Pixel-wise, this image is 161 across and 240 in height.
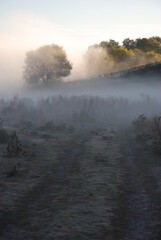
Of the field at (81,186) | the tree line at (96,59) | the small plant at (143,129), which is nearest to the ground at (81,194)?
the field at (81,186)

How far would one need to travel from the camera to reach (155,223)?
8.95m

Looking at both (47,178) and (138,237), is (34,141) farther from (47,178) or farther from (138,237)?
(138,237)

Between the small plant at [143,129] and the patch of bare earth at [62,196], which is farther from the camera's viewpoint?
the small plant at [143,129]

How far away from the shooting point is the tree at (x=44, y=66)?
307 ft

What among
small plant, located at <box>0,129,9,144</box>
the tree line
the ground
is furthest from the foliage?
the tree line

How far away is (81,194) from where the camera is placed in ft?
36.9

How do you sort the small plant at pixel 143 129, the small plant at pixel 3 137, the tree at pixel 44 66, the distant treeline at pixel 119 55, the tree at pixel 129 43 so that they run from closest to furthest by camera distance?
the small plant at pixel 3 137 < the small plant at pixel 143 129 < the tree at pixel 44 66 < the distant treeline at pixel 119 55 < the tree at pixel 129 43

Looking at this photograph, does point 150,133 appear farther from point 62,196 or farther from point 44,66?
point 44,66

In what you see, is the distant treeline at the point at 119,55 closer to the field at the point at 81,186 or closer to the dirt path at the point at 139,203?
the field at the point at 81,186

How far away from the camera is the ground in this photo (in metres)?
8.57

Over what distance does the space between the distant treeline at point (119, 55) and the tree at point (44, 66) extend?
15970 millimetres

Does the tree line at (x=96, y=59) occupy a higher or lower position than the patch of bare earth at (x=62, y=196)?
higher

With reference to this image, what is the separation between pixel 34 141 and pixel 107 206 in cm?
1199

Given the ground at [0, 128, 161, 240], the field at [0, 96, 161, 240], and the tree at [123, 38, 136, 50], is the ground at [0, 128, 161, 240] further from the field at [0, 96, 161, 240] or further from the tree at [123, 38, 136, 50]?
the tree at [123, 38, 136, 50]
